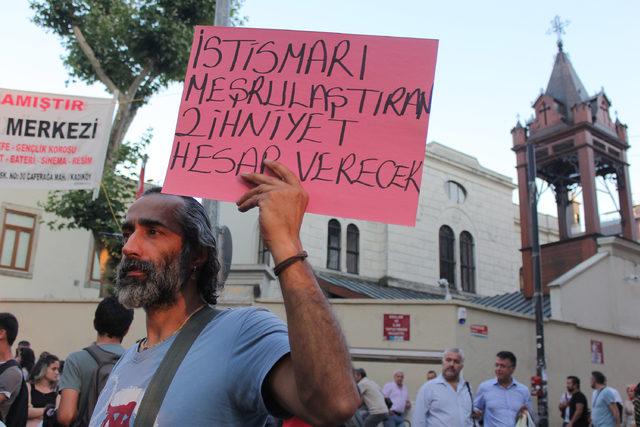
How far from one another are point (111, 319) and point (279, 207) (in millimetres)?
3056

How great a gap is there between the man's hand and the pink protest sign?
20 cm

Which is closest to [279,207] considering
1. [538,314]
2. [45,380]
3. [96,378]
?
[96,378]

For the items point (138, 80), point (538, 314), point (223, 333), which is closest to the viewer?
point (223, 333)

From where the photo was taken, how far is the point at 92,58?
18094 mm

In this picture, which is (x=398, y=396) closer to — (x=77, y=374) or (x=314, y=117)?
(x=77, y=374)

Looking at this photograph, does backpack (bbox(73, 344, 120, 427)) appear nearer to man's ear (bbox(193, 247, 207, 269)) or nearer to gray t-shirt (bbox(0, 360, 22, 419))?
gray t-shirt (bbox(0, 360, 22, 419))

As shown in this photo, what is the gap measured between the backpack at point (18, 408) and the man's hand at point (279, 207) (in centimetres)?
333

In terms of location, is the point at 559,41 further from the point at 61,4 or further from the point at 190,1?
the point at 61,4

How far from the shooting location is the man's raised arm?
4.88ft

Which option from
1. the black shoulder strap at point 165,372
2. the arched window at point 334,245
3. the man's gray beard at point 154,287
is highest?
the arched window at point 334,245

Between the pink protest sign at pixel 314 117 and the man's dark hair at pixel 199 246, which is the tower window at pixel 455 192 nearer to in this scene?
the pink protest sign at pixel 314 117

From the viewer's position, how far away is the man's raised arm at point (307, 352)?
149cm

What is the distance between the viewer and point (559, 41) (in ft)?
91.4

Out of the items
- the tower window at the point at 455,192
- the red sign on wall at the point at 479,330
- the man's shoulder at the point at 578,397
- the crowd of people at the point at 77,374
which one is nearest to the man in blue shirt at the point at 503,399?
the man's shoulder at the point at 578,397
